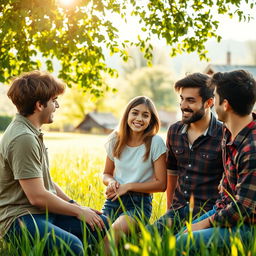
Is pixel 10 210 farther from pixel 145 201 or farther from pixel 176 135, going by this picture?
pixel 176 135

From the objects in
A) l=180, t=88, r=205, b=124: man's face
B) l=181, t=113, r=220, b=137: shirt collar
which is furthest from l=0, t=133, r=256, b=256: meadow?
l=180, t=88, r=205, b=124: man's face

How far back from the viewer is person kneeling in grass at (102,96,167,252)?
4633 mm

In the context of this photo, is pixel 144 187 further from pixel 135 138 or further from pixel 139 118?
pixel 139 118

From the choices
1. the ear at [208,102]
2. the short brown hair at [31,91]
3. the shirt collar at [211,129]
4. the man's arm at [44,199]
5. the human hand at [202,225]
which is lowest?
the human hand at [202,225]

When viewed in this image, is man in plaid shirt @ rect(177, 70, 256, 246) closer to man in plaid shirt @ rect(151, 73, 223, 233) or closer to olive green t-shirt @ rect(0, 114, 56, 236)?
man in plaid shirt @ rect(151, 73, 223, 233)

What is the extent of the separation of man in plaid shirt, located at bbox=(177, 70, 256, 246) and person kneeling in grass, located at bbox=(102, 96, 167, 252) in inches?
41.3

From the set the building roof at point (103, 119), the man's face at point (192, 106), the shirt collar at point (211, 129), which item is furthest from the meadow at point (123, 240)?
the building roof at point (103, 119)

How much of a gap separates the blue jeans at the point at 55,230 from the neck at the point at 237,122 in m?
1.20

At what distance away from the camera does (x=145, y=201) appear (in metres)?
4.70

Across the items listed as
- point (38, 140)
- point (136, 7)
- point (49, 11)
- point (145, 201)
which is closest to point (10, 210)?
point (38, 140)

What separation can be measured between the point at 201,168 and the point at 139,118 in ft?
2.60

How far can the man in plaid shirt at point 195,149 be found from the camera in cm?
445

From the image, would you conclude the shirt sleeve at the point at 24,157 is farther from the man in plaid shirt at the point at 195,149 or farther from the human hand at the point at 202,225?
the man in plaid shirt at the point at 195,149

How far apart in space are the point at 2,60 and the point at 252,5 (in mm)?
3717
